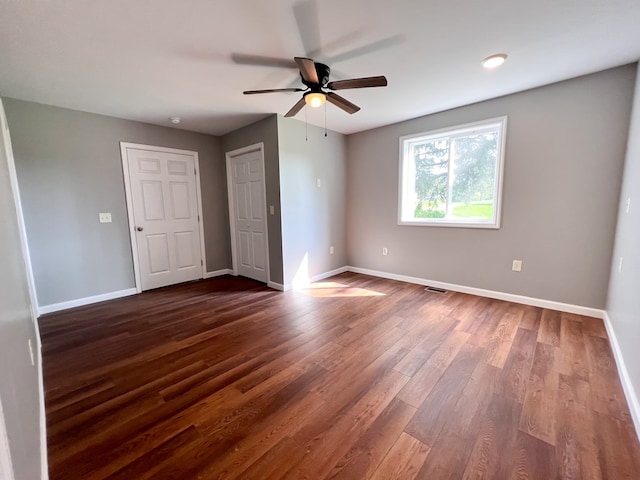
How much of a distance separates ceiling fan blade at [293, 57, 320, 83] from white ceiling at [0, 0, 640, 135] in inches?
8.4

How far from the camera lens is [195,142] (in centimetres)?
423

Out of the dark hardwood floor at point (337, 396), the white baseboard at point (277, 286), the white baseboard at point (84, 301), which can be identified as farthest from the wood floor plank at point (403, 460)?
the white baseboard at point (84, 301)

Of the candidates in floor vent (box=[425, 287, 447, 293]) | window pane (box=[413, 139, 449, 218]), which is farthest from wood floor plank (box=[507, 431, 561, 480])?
window pane (box=[413, 139, 449, 218])

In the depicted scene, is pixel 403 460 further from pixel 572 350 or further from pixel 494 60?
pixel 494 60

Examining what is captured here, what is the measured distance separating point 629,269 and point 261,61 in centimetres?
324

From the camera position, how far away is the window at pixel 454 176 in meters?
3.22

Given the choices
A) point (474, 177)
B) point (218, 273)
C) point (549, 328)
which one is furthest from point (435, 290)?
point (218, 273)

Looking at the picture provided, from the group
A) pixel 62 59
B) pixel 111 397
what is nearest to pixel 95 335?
pixel 111 397

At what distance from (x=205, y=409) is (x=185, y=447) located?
253mm

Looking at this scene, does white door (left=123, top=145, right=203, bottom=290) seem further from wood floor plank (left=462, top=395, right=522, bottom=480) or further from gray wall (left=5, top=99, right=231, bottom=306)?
wood floor plank (left=462, top=395, right=522, bottom=480)

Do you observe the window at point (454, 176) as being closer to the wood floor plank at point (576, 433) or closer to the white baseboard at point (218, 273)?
the wood floor plank at point (576, 433)

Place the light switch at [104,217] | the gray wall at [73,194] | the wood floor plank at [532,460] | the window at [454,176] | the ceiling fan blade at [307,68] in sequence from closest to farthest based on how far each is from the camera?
the wood floor plank at [532,460] < the ceiling fan blade at [307,68] < the gray wall at [73,194] < the window at [454,176] < the light switch at [104,217]

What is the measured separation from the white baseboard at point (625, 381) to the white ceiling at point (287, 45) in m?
2.33

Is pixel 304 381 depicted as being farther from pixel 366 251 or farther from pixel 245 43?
pixel 366 251
